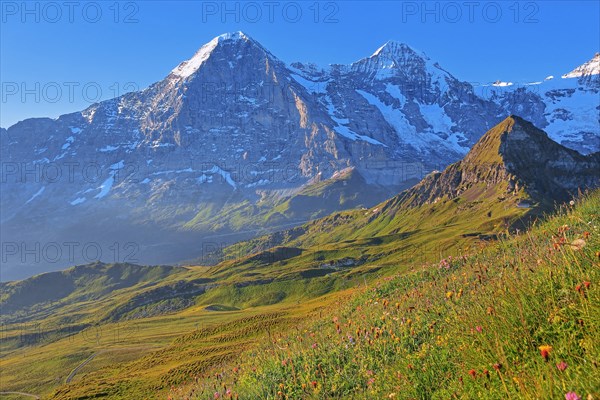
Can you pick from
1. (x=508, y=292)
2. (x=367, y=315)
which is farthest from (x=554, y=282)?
(x=367, y=315)

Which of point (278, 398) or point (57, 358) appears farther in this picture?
point (57, 358)

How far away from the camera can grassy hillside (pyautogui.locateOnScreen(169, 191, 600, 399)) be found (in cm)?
569

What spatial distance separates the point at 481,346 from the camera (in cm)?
709

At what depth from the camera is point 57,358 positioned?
131750 millimetres


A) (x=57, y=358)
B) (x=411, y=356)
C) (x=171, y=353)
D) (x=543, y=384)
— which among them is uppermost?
(x=543, y=384)

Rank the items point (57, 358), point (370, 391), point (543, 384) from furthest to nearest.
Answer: point (57, 358), point (370, 391), point (543, 384)

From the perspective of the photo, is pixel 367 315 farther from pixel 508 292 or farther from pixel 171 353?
pixel 171 353

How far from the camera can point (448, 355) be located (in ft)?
26.9

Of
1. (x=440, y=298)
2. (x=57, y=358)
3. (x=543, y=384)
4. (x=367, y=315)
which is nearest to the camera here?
(x=543, y=384)

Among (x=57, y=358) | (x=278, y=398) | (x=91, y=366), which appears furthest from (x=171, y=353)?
(x=57, y=358)

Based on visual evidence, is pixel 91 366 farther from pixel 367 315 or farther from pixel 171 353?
pixel 367 315

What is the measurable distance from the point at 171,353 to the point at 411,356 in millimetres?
52442

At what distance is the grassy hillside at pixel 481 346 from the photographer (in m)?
5.69

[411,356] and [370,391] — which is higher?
[411,356]
